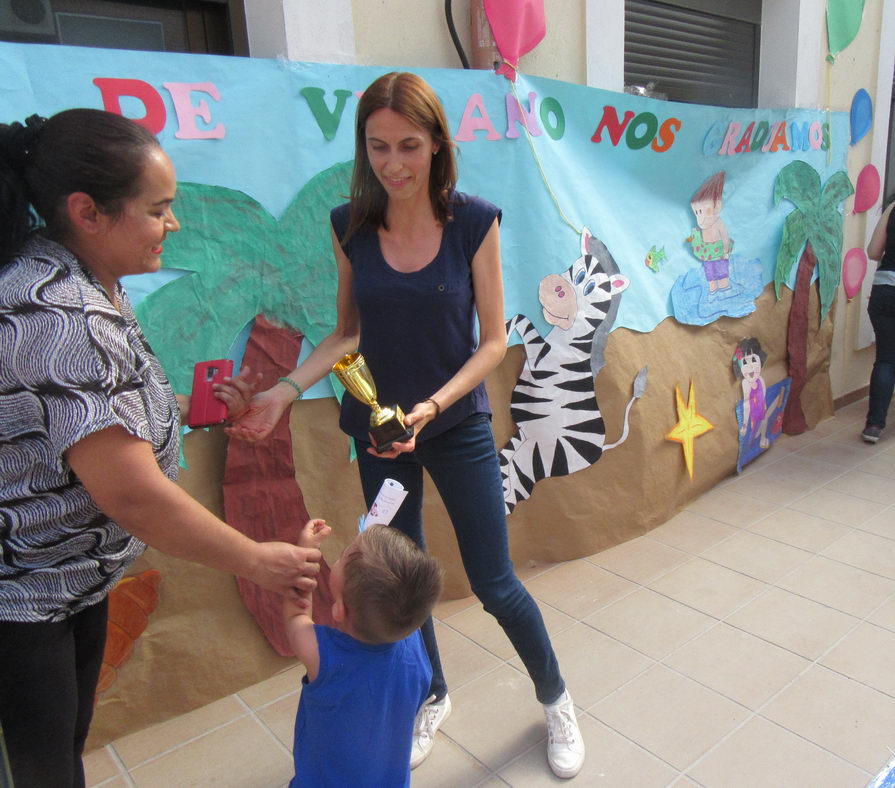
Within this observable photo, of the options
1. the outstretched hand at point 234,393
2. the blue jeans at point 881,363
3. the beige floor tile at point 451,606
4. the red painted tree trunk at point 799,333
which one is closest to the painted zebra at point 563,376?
the beige floor tile at point 451,606

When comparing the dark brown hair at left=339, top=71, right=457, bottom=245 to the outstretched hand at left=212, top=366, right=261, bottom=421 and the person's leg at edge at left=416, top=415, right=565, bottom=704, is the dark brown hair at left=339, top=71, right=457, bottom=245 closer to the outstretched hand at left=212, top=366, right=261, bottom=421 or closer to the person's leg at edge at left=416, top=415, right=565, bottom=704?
the outstretched hand at left=212, top=366, right=261, bottom=421

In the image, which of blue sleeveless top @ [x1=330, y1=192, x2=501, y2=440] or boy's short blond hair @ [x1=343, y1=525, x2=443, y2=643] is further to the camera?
blue sleeveless top @ [x1=330, y1=192, x2=501, y2=440]

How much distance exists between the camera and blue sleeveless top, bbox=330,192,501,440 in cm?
173

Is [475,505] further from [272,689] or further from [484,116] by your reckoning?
[484,116]

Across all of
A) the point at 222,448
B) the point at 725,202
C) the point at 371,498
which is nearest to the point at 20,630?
the point at 371,498

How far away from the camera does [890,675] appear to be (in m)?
2.33

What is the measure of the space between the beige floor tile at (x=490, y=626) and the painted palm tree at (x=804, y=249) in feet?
7.90

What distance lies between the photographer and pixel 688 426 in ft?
11.6

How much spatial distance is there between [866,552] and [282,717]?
2.43 m

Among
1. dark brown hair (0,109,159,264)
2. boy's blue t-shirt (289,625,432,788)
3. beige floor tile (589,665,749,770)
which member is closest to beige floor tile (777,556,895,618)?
beige floor tile (589,665,749,770)

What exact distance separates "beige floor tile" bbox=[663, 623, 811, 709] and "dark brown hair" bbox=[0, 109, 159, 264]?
2.15 m

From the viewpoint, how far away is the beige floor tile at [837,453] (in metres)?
4.16

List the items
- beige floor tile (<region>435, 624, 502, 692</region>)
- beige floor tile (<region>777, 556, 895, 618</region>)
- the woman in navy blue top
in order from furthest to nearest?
1. beige floor tile (<region>777, 556, 895, 618</region>)
2. beige floor tile (<region>435, 624, 502, 692</region>)
3. the woman in navy blue top

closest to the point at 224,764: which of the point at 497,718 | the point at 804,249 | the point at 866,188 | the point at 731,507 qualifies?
the point at 497,718
